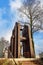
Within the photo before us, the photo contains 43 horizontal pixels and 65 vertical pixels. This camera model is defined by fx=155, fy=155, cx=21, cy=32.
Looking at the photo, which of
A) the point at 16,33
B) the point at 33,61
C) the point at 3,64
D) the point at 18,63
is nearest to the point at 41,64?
the point at 33,61

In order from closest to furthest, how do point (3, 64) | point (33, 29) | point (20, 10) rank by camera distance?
point (3, 64), point (33, 29), point (20, 10)

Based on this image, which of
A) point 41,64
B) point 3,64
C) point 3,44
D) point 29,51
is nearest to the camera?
point 3,64

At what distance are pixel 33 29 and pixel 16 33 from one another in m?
2.65

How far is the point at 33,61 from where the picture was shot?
4781 millimetres

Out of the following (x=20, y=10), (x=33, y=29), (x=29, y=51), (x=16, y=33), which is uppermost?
(x=20, y=10)

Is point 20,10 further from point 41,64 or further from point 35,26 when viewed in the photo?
point 41,64

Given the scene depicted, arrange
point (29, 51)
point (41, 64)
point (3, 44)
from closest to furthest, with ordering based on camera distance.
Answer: point (41, 64) < point (29, 51) < point (3, 44)

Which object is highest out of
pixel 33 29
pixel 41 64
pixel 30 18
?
pixel 30 18

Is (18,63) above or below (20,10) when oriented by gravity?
below

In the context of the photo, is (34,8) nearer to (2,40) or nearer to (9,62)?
(2,40)

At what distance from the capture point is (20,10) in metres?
8.86

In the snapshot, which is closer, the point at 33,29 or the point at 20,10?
the point at 33,29

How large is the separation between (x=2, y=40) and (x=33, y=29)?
3.71 meters

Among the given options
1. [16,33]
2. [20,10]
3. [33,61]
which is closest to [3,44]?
[20,10]
